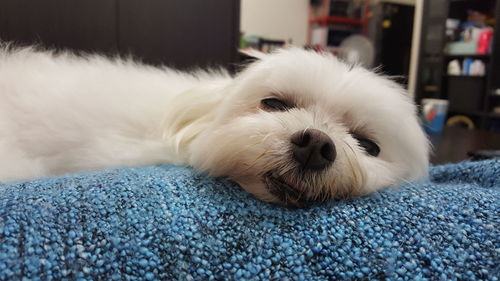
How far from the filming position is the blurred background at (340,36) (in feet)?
5.36

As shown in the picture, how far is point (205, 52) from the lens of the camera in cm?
198

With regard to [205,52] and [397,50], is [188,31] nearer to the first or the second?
[205,52]

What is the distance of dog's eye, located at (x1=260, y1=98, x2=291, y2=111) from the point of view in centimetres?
95

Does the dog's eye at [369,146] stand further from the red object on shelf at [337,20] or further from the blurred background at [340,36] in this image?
the red object on shelf at [337,20]

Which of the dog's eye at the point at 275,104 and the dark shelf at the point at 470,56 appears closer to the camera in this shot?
the dog's eye at the point at 275,104

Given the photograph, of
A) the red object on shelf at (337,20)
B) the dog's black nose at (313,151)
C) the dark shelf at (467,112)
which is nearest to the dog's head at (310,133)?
the dog's black nose at (313,151)

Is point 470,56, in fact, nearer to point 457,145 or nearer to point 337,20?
point 337,20

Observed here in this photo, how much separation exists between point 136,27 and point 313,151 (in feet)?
4.46

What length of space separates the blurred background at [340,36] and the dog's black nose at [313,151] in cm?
45

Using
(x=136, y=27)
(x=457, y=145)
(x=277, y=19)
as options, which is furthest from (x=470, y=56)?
(x=136, y=27)

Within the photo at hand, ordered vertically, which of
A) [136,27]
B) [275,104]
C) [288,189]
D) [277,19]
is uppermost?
[277,19]

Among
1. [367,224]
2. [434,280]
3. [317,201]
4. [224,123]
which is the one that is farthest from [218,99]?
[434,280]

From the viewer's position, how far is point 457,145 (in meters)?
1.80

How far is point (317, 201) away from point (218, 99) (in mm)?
435
